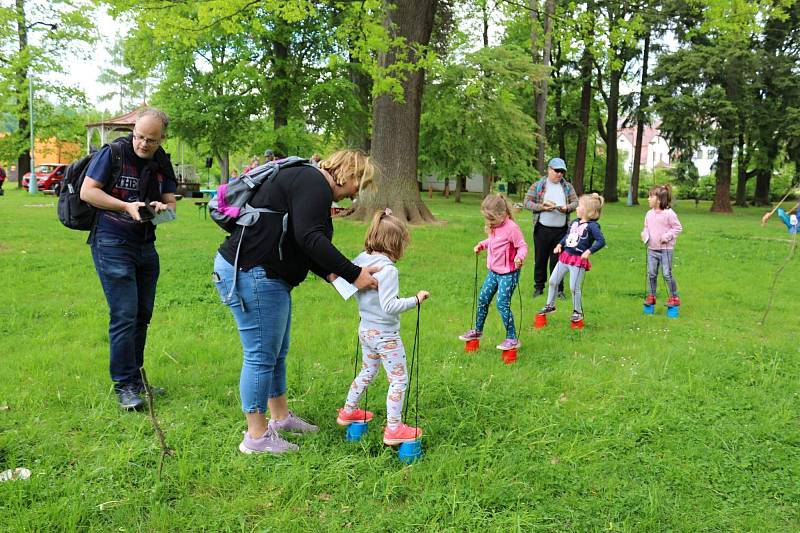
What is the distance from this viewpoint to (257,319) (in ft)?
10.5

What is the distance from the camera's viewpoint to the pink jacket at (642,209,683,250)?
23.9 feet

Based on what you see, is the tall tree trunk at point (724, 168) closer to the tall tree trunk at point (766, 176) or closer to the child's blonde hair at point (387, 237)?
the tall tree trunk at point (766, 176)

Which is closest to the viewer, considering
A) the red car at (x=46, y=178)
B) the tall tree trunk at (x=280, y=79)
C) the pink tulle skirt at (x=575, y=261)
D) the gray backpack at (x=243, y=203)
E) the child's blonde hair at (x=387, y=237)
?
the gray backpack at (x=243, y=203)

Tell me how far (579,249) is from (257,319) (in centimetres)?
449

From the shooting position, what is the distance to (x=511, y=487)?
312 centimetres

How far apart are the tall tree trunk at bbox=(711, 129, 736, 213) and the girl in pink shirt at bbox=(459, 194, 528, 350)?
25146 mm

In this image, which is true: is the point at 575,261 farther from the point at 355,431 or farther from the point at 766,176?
the point at 766,176

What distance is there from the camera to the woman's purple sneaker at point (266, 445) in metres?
3.35

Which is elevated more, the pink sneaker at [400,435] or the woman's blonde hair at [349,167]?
the woman's blonde hair at [349,167]

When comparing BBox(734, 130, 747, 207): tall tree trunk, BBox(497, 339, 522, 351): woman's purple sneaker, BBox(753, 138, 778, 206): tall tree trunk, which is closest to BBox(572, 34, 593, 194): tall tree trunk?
BBox(734, 130, 747, 207): tall tree trunk

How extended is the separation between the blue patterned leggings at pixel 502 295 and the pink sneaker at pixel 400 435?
218 centimetres

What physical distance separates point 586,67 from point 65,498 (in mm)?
36177

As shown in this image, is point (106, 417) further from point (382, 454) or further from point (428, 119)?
point (428, 119)

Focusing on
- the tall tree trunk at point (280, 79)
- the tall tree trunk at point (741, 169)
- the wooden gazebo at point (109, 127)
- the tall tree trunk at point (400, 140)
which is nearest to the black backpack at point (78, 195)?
the tall tree trunk at point (400, 140)
